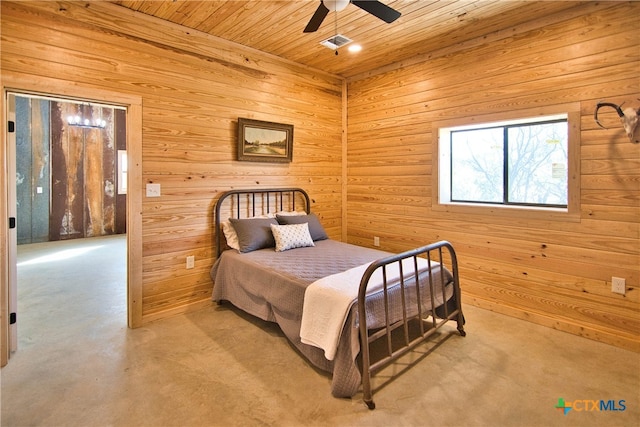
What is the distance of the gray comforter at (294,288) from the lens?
203 centimetres

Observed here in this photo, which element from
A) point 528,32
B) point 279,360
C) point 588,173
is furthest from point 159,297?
point 528,32

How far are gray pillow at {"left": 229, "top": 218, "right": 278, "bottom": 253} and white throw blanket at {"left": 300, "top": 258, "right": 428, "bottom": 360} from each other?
3.80 ft

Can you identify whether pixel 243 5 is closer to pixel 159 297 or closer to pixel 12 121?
pixel 12 121

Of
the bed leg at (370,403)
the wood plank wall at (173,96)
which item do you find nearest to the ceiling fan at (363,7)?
the wood plank wall at (173,96)

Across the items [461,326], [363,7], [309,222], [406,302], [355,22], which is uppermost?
[355,22]

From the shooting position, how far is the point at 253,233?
3420 mm

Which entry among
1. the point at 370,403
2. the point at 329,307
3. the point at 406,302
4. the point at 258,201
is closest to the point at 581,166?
the point at 406,302

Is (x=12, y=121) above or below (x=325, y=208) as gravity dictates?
above

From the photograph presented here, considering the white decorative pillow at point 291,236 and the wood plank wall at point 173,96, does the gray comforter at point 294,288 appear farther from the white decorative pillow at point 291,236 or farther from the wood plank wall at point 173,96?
the wood plank wall at point 173,96

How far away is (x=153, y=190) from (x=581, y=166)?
3.72 m

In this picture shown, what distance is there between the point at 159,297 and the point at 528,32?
4191mm

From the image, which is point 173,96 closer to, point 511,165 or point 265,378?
point 265,378

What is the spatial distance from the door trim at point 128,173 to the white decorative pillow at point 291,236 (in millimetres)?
1252

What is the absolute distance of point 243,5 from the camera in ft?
9.18
